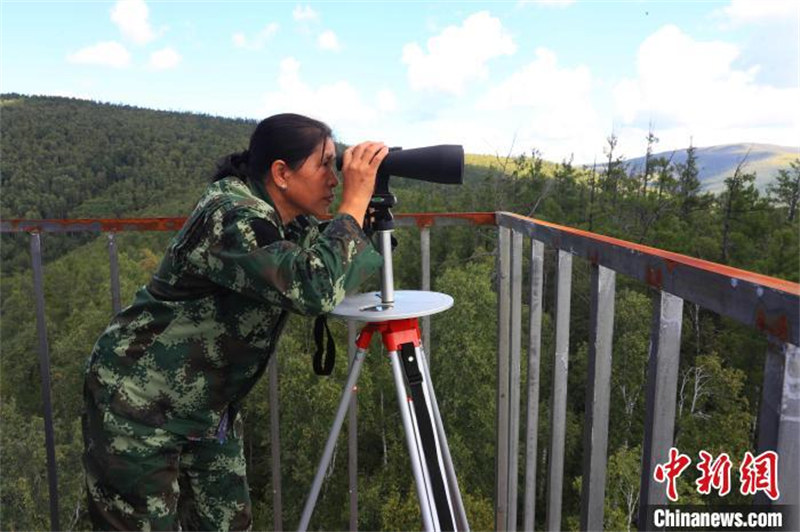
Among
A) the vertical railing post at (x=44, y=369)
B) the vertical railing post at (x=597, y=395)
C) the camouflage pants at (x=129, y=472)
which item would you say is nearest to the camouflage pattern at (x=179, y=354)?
the camouflage pants at (x=129, y=472)

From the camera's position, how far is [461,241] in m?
28.9

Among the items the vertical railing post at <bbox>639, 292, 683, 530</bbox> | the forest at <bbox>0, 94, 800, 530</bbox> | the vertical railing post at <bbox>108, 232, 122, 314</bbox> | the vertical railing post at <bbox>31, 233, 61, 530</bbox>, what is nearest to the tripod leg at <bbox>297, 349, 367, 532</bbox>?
the vertical railing post at <bbox>639, 292, 683, 530</bbox>

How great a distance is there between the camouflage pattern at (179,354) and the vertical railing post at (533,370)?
655 mm

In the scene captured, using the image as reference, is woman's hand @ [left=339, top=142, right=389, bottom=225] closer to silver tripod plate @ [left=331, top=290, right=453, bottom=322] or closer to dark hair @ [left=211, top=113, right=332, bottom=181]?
dark hair @ [left=211, top=113, right=332, bottom=181]

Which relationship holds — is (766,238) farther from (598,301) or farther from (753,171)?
(598,301)

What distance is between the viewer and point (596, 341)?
1.21 metres

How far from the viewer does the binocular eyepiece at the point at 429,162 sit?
1255 mm

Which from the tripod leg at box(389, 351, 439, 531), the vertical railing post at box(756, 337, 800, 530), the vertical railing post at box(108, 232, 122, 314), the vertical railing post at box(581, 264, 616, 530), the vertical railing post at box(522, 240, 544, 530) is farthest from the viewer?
the vertical railing post at box(108, 232, 122, 314)

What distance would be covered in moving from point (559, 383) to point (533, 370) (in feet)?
0.89

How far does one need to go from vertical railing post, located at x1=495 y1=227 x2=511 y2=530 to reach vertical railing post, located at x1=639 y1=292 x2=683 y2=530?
106 centimetres

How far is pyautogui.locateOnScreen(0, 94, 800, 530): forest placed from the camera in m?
18.4

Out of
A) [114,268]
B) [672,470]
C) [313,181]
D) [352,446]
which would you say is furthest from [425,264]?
[672,470]

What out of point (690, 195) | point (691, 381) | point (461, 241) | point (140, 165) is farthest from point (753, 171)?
point (140, 165)

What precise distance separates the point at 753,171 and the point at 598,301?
102 ft
